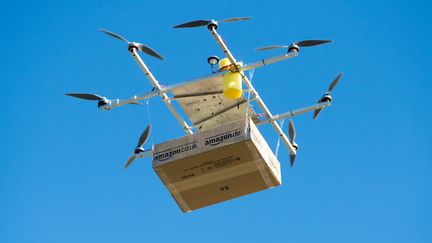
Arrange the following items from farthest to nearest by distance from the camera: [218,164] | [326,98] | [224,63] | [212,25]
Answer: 1. [326,98]
2. [224,63]
3. [212,25]
4. [218,164]

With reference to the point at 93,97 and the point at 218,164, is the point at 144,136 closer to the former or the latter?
the point at 93,97

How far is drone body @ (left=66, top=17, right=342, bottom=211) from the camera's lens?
91.6 ft

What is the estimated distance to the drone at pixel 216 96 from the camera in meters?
27.9

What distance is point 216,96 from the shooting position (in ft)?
97.5

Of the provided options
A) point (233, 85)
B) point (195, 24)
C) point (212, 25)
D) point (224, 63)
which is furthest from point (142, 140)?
point (212, 25)

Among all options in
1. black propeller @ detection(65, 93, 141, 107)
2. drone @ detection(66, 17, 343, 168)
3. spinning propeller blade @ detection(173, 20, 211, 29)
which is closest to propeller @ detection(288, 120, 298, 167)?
drone @ detection(66, 17, 343, 168)

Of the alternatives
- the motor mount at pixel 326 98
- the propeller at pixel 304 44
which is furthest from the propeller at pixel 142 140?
the motor mount at pixel 326 98

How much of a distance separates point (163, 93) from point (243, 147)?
4.18m

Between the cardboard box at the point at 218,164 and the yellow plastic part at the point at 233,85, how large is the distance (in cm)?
152

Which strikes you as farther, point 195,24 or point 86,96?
point 86,96

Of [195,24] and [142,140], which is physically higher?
[195,24]

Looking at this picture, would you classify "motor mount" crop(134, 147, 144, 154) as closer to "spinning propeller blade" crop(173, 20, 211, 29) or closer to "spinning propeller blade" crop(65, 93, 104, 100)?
"spinning propeller blade" crop(65, 93, 104, 100)

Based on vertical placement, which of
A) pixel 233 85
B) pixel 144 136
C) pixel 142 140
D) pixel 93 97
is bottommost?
pixel 233 85

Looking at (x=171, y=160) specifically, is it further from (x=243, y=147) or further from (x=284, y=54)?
(x=284, y=54)
